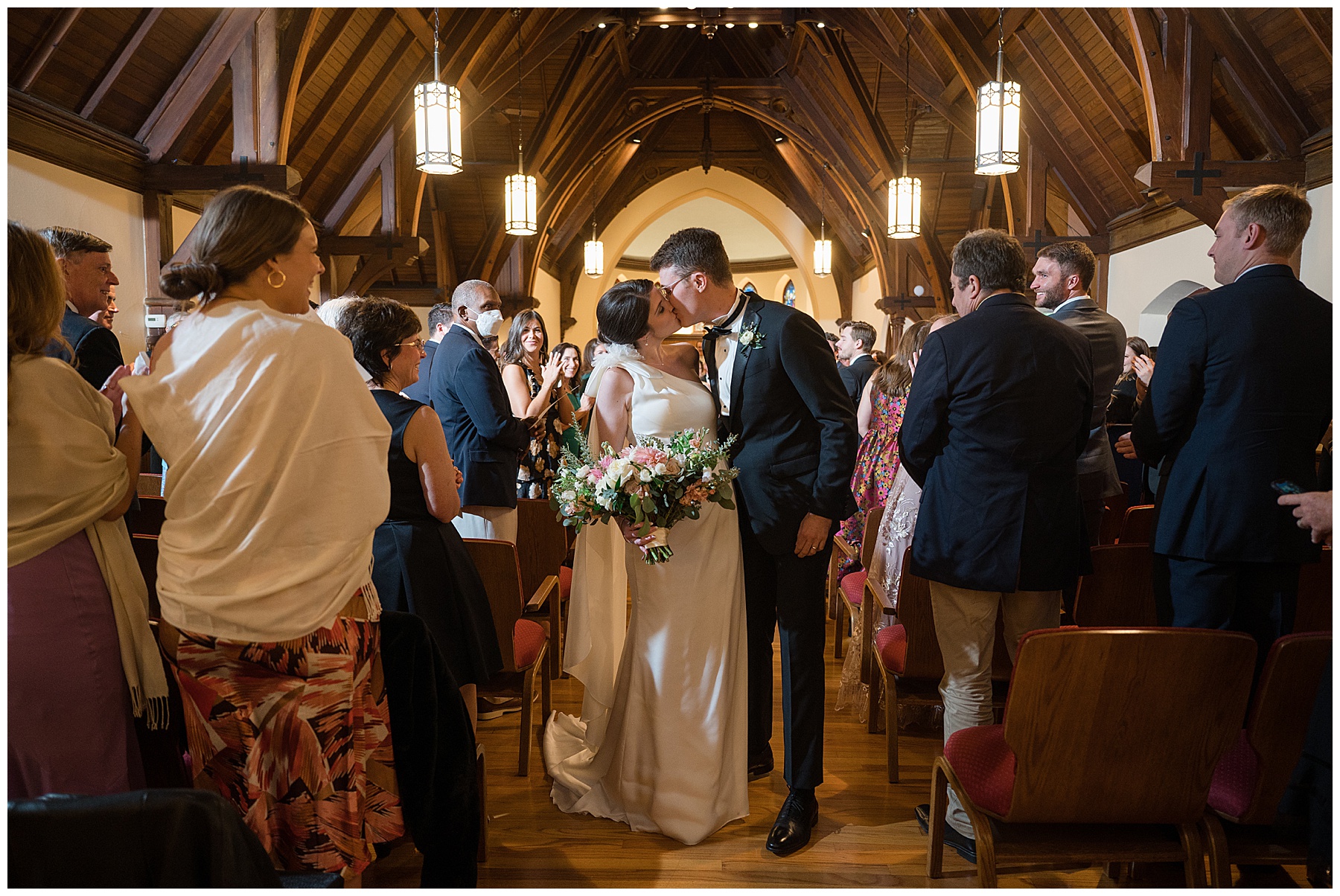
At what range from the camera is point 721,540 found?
2674 mm

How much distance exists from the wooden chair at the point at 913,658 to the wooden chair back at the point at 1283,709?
0.98 m

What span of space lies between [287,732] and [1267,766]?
1.94 metres

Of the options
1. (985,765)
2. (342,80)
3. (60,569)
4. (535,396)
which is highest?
(342,80)

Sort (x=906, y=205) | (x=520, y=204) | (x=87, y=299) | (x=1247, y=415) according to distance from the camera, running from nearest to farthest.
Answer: (x=1247, y=415)
(x=87, y=299)
(x=520, y=204)
(x=906, y=205)

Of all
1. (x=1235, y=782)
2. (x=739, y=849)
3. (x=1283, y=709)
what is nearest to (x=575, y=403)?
(x=739, y=849)

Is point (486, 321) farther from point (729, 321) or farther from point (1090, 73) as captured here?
point (1090, 73)

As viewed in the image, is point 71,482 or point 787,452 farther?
point 787,452

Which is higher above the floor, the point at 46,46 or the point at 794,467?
the point at 46,46

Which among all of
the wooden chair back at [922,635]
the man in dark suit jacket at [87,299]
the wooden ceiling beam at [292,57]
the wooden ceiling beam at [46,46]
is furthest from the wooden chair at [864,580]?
the wooden ceiling beam at [46,46]

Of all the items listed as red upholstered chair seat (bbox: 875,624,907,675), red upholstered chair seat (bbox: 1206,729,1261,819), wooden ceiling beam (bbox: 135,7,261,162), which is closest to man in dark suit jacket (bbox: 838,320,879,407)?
red upholstered chair seat (bbox: 875,624,907,675)

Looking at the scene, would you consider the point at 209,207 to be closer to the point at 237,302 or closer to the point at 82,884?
the point at 237,302

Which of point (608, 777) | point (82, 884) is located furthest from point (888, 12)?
point (82, 884)

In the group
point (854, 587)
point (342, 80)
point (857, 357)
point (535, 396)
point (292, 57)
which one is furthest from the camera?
point (342, 80)

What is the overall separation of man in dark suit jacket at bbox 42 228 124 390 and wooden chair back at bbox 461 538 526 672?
4.31ft
